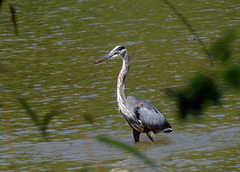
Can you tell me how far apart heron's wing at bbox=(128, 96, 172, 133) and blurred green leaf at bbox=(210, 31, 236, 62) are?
6.16 meters

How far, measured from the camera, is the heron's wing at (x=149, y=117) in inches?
321

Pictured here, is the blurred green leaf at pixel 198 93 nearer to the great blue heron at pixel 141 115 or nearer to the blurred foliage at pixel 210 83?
the blurred foliage at pixel 210 83

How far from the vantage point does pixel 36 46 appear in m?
15.7

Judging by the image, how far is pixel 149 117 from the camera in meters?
8.19

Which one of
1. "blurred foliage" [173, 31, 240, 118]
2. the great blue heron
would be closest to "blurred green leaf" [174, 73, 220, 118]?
"blurred foliage" [173, 31, 240, 118]

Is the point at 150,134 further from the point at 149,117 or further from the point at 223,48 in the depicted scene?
the point at 223,48

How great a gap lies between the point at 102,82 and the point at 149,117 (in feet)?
12.5

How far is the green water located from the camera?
23.1ft

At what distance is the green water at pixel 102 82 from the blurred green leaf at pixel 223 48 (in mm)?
36

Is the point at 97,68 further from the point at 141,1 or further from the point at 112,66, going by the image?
the point at 141,1

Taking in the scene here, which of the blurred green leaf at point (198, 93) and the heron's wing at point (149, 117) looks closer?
the blurred green leaf at point (198, 93)

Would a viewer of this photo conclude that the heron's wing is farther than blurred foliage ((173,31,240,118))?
Yes

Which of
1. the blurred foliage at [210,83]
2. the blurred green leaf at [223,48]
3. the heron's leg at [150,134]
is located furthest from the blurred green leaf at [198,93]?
the heron's leg at [150,134]

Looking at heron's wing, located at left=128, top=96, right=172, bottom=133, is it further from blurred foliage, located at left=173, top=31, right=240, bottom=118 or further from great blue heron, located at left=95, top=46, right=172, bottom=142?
blurred foliage, located at left=173, top=31, right=240, bottom=118
